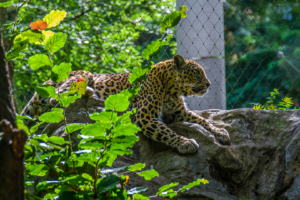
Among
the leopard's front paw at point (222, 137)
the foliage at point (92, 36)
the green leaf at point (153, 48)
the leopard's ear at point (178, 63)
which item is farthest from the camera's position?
the foliage at point (92, 36)

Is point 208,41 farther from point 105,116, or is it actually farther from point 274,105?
point 105,116

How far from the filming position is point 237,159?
12.8 ft

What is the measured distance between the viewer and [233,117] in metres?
4.53

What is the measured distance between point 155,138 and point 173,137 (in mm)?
272

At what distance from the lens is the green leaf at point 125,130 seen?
1.42 meters

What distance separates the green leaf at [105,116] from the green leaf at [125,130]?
44 mm

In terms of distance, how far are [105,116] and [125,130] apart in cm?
11

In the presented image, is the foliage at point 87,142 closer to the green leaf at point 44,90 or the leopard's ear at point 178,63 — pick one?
the green leaf at point 44,90

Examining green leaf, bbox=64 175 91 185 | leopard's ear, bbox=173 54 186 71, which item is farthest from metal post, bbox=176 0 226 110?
green leaf, bbox=64 175 91 185

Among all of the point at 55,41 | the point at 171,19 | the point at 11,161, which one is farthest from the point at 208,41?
the point at 11,161

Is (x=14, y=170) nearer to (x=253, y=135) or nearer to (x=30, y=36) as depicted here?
(x=30, y=36)

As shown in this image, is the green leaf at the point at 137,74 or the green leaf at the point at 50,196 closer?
the green leaf at the point at 50,196

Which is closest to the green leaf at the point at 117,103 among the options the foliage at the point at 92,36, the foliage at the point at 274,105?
the foliage at the point at 274,105

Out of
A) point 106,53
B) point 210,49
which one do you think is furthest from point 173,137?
point 106,53
